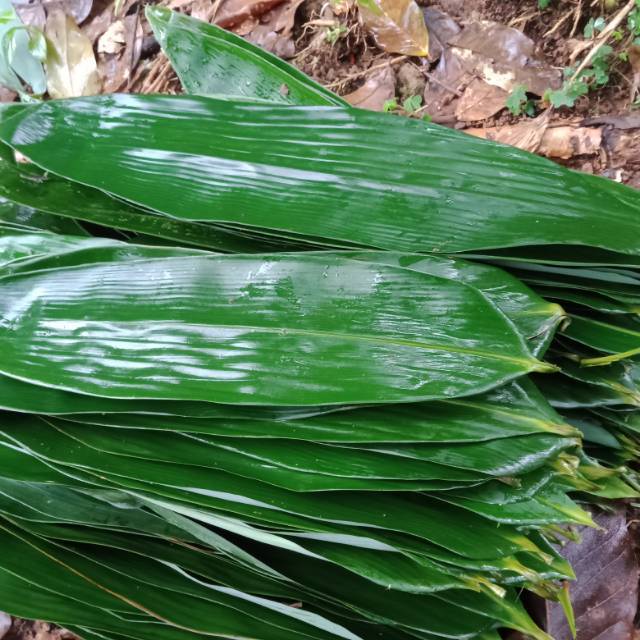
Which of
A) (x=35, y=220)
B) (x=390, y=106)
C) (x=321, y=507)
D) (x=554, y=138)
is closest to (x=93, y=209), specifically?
(x=35, y=220)

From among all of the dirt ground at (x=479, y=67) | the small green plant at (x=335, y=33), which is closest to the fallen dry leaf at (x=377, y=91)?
the dirt ground at (x=479, y=67)

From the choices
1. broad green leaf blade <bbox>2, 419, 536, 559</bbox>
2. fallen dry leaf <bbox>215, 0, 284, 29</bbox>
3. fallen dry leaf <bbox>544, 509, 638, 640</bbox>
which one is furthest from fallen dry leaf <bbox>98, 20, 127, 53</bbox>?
fallen dry leaf <bbox>544, 509, 638, 640</bbox>

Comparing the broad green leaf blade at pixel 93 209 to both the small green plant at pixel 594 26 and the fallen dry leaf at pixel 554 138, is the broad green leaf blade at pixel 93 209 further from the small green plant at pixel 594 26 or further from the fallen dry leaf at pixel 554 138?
the small green plant at pixel 594 26

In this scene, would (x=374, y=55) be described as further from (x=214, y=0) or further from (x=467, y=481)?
(x=467, y=481)

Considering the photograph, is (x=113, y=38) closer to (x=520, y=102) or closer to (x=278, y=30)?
(x=278, y=30)

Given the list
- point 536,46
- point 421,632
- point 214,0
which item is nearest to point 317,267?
point 421,632

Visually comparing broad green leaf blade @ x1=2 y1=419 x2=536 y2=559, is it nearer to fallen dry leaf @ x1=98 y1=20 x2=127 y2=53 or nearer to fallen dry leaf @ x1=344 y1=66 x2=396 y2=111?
fallen dry leaf @ x1=344 y1=66 x2=396 y2=111
